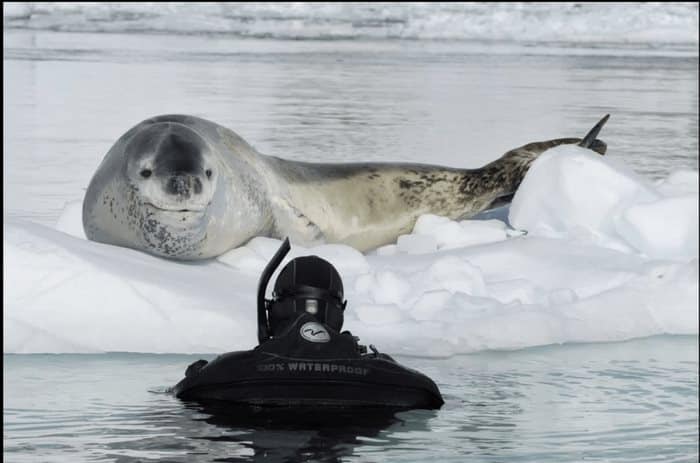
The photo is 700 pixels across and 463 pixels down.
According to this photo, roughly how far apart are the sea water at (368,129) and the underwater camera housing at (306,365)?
0.33 feet

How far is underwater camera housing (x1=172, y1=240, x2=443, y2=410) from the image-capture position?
4051mm

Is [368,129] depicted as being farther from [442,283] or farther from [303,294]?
[303,294]

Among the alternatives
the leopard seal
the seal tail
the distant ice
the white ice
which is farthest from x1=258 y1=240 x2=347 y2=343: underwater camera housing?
the distant ice

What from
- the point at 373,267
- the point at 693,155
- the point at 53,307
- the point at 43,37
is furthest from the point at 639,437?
the point at 43,37

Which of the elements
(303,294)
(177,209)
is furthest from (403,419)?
(177,209)

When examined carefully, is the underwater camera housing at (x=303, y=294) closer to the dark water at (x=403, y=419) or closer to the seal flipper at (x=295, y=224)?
the dark water at (x=403, y=419)

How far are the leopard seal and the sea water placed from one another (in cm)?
130

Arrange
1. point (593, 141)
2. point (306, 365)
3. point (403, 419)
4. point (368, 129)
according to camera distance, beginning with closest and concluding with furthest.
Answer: point (306, 365) < point (403, 419) < point (593, 141) < point (368, 129)

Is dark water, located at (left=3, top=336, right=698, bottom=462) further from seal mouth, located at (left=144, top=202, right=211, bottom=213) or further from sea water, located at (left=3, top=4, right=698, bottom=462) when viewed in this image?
seal mouth, located at (left=144, top=202, right=211, bottom=213)

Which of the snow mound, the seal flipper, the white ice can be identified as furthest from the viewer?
the seal flipper

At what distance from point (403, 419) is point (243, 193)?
9.63 feet

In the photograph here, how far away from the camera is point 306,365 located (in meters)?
4.03

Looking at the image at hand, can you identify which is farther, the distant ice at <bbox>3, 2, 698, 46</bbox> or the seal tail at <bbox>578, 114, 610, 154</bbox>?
the distant ice at <bbox>3, 2, 698, 46</bbox>

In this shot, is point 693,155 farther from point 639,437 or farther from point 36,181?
point 639,437
